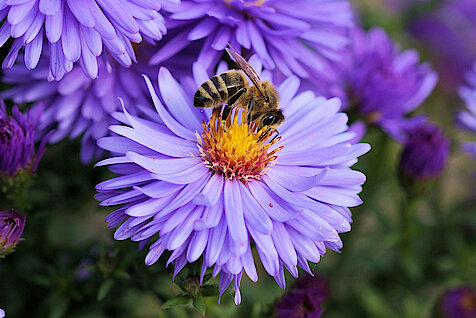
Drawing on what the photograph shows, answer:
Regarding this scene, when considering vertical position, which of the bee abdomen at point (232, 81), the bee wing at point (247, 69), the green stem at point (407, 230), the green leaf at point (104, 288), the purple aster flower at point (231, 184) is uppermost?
the bee wing at point (247, 69)

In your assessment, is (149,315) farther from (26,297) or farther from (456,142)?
(456,142)

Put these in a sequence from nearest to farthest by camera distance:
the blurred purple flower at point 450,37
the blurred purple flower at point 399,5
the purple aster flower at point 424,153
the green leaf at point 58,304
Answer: the green leaf at point 58,304 → the purple aster flower at point 424,153 → the blurred purple flower at point 450,37 → the blurred purple flower at point 399,5

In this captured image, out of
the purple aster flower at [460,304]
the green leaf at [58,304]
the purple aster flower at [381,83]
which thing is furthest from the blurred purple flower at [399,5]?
Result: the green leaf at [58,304]

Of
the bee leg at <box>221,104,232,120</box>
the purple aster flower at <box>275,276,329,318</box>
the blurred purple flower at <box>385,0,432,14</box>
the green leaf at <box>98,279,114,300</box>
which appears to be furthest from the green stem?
the blurred purple flower at <box>385,0,432,14</box>

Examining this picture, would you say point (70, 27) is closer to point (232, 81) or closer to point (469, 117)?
point (232, 81)

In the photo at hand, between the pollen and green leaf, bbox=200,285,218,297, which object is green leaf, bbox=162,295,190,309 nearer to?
green leaf, bbox=200,285,218,297

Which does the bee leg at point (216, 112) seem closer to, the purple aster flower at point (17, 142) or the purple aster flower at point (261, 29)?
the purple aster flower at point (261, 29)
